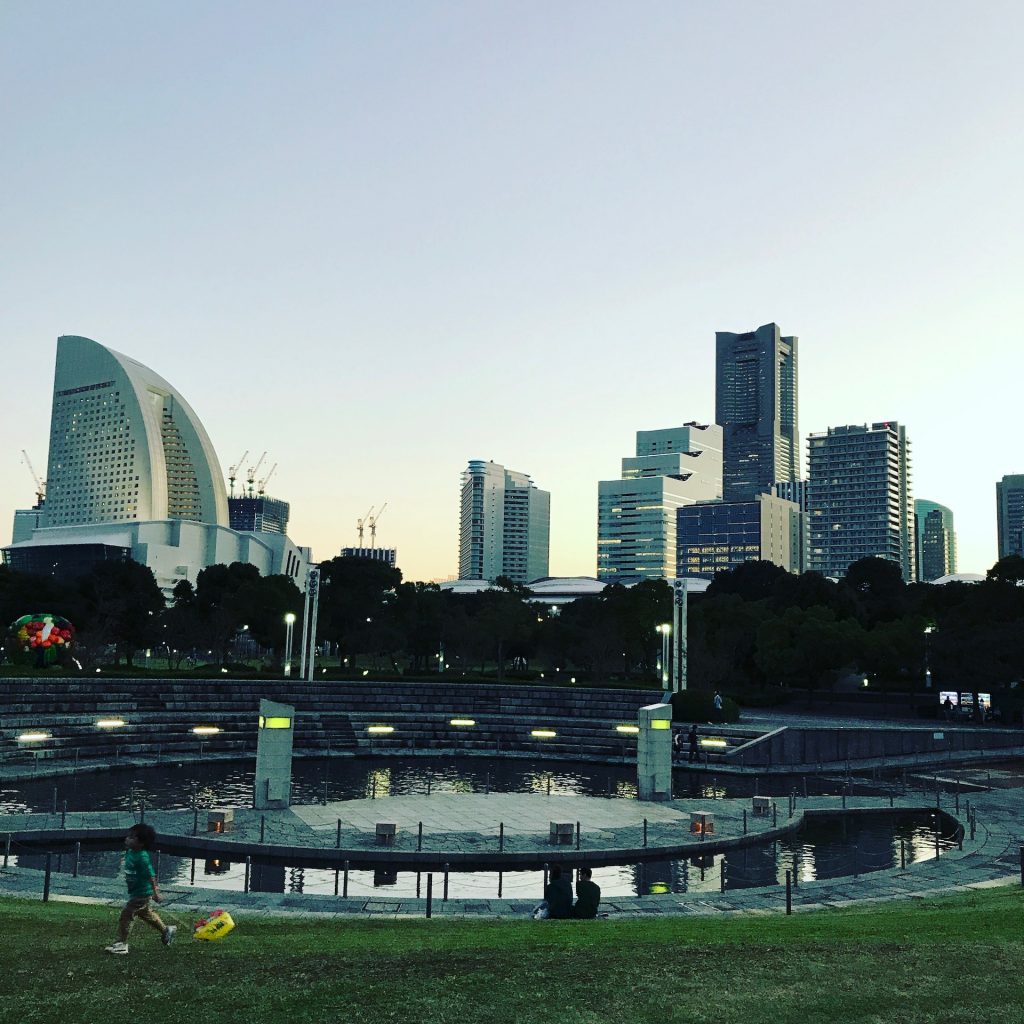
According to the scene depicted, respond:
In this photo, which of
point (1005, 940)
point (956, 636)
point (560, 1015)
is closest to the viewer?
point (560, 1015)

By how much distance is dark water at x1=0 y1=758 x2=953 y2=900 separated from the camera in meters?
22.1

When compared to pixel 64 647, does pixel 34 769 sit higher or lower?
lower

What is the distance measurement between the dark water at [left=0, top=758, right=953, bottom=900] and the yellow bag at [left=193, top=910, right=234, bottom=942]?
20.6 ft

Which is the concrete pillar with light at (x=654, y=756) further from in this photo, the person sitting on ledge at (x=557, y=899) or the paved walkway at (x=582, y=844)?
the person sitting on ledge at (x=557, y=899)

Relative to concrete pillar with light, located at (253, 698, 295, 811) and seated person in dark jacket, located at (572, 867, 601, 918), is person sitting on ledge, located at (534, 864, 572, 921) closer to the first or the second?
seated person in dark jacket, located at (572, 867, 601, 918)

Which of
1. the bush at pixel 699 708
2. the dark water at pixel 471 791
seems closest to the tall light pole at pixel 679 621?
the bush at pixel 699 708

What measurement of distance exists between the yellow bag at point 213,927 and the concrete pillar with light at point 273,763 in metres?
16.9

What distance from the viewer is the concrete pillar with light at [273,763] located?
2962 centimetres

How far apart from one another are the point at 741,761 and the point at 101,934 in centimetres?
3506

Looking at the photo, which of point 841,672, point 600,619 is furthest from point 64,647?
point 841,672

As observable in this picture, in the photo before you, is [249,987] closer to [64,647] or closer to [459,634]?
[64,647]

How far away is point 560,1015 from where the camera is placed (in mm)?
9633

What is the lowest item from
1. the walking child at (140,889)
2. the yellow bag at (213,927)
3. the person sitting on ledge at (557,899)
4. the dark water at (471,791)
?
the dark water at (471,791)

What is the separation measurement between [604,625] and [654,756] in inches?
2170
